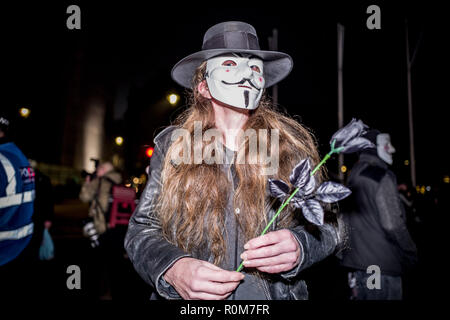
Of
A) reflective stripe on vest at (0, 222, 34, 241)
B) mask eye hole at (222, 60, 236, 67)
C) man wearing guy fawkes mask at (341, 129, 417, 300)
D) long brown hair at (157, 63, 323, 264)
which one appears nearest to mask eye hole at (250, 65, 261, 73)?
mask eye hole at (222, 60, 236, 67)

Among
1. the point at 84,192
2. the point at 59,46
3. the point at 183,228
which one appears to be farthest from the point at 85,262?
the point at 59,46

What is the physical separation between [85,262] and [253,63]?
7.05 metres

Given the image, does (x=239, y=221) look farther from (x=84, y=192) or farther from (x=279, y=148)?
(x=84, y=192)

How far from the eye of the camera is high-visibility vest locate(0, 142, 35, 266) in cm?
280

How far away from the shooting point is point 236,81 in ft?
5.90

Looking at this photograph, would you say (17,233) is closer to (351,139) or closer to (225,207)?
(225,207)

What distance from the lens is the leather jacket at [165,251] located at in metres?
1.40

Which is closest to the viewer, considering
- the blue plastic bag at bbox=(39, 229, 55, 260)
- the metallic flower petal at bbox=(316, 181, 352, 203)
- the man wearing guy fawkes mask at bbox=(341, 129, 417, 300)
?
the metallic flower petal at bbox=(316, 181, 352, 203)

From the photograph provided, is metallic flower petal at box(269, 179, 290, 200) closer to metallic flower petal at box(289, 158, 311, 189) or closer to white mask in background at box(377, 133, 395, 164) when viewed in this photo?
metallic flower petal at box(289, 158, 311, 189)

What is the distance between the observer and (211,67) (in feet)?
6.25

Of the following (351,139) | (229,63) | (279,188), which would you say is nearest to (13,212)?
(229,63)

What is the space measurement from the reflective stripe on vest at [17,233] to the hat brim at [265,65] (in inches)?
86.5

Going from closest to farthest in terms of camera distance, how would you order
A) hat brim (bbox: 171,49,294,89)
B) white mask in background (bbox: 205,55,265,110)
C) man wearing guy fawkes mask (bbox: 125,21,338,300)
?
man wearing guy fawkes mask (bbox: 125,21,338,300) → white mask in background (bbox: 205,55,265,110) → hat brim (bbox: 171,49,294,89)

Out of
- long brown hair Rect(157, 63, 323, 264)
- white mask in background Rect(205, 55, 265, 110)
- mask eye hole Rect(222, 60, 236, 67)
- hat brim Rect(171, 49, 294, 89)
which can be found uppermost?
hat brim Rect(171, 49, 294, 89)
